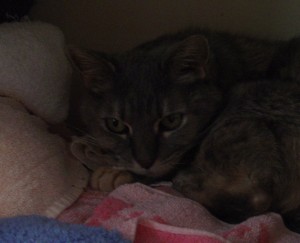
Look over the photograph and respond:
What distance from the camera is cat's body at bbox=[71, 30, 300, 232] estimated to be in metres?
1.21

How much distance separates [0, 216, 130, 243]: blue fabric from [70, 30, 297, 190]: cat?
34 cm

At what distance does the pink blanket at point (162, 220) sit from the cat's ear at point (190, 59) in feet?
0.97

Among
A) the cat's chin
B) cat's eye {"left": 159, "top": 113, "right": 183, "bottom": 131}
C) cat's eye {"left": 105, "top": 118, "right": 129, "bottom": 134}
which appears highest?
cat's eye {"left": 159, "top": 113, "right": 183, "bottom": 131}

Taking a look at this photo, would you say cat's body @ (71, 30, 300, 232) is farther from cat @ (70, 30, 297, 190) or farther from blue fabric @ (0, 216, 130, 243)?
blue fabric @ (0, 216, 130, 243)

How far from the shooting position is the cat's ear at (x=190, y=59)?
1189 millimetres

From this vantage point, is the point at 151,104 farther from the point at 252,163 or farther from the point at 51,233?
the point at 51,233

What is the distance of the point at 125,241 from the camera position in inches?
33.8

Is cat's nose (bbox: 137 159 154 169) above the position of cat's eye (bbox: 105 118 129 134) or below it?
below

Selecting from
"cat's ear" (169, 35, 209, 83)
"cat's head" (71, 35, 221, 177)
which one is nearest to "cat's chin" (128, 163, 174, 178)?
"cat's head" (71, 35, 221, 177)

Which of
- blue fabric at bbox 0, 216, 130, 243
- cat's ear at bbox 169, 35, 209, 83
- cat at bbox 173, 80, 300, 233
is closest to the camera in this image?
blue fabric at bbox 0, 216, 130, 243

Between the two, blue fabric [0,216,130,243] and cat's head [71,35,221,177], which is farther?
cat's head [71,35,221,177]

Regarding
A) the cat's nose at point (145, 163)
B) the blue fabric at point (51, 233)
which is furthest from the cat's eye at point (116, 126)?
the blue fabric at point (51, 233)

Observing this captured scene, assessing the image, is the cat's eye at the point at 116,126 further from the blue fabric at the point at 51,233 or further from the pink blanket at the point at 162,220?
the blue fabric at the point at 51,233

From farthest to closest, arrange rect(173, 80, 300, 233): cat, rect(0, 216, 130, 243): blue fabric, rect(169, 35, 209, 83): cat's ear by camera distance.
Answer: rect(169, 35, 209, 83): cat's ear
rect(173, 80, 300, 233): cat
rect(0, 216, 130, 243): blue fabric
